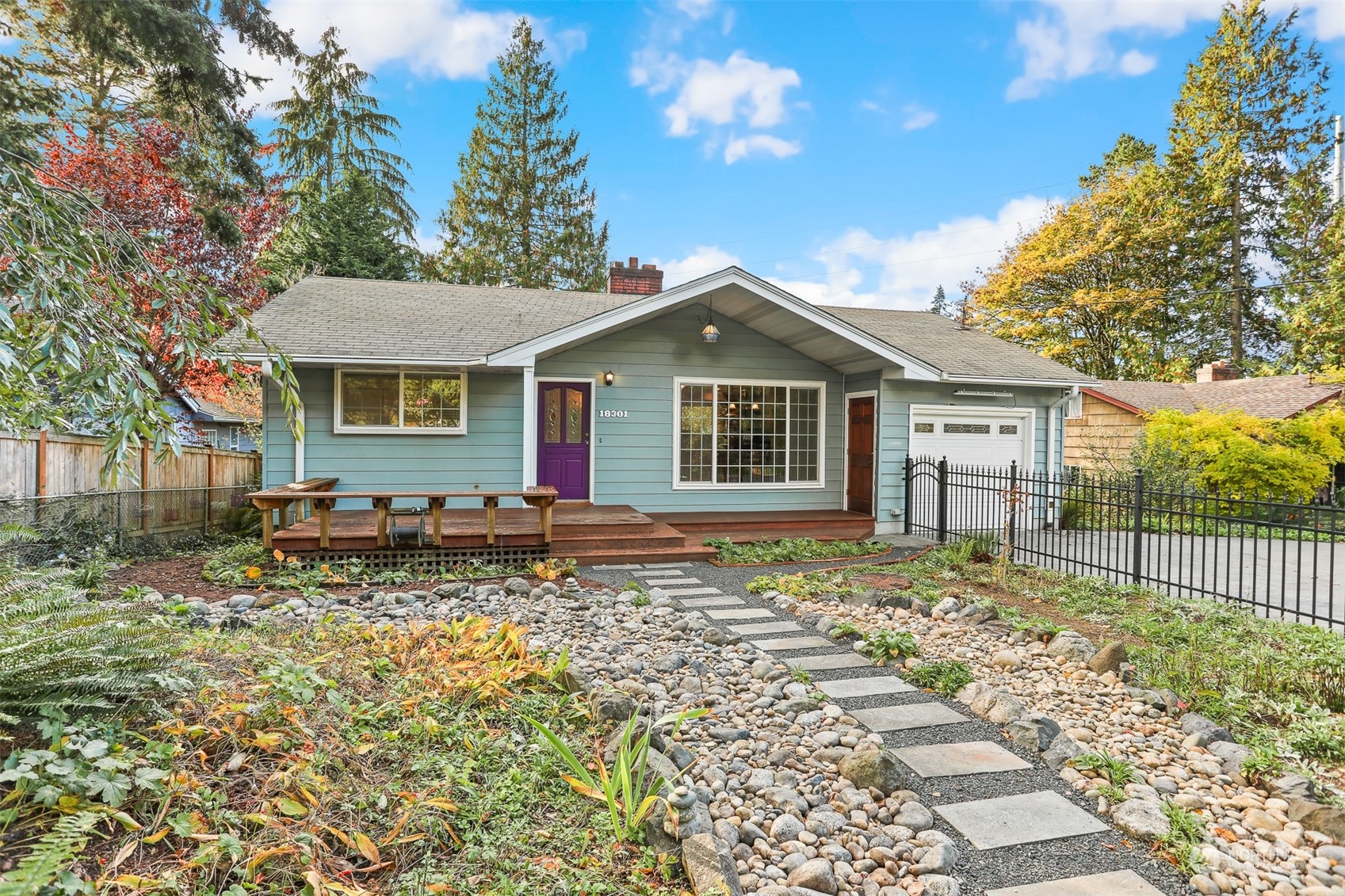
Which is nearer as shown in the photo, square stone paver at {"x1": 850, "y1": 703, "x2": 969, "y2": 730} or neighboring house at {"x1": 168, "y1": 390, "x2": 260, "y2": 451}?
square stone paver at {"x1": 850, "y1": 703, "x2": 969, "y2": 730}

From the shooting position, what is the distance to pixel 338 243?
54.4ft


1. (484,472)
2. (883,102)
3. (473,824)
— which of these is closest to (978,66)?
(883,102)

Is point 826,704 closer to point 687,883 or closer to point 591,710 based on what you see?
Result: point 591,710

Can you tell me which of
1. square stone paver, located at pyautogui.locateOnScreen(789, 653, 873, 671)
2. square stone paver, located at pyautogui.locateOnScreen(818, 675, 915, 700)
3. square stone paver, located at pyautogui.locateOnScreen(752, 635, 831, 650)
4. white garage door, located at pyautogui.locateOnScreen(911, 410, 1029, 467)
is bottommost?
square stone paver, located at pyautogui.locateOnScreen(818, 675, 915, 700)

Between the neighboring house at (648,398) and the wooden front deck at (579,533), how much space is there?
57cm

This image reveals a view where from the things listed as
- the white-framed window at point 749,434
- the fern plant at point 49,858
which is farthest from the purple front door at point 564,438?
the fern plant at point 49,858

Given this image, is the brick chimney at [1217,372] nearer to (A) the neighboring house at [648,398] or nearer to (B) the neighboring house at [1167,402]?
(B) the neighboring house at [1167,402]

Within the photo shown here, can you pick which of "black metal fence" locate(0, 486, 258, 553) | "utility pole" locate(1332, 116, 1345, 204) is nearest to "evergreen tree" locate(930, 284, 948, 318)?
"utility pole" locate(1332, 116, 1345, 204)

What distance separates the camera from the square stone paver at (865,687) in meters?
3.79

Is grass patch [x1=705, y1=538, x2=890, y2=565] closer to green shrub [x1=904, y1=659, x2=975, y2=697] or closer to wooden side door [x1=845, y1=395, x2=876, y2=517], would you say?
wooden side door [x1=845, y1=395, x2=876, y2=517]

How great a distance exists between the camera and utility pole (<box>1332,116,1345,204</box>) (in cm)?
1834

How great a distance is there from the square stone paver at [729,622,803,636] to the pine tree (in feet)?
61.0

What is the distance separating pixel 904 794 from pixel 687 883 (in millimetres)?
1087

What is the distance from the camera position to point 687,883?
206 cm
